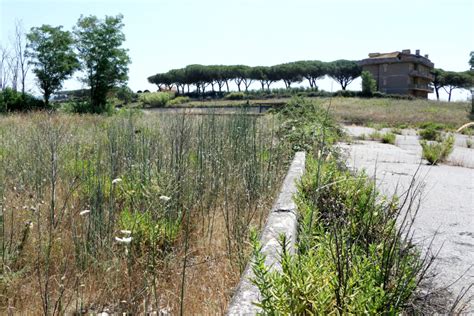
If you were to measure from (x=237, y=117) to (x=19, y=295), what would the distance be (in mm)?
3819

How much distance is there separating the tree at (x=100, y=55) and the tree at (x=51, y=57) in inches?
47.1

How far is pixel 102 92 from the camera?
1319 inches

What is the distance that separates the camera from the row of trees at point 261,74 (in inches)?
2751

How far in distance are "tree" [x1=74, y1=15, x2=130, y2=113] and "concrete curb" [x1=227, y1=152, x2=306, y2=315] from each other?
3304 cm

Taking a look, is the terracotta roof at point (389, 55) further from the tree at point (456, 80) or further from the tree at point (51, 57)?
the tree at point (51, 57)

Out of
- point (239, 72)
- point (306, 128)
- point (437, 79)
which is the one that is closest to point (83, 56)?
point (306, 128)

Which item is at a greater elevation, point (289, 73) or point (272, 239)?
point (289, 73)

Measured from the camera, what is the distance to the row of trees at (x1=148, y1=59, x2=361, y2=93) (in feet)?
229

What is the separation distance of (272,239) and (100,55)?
35214mm

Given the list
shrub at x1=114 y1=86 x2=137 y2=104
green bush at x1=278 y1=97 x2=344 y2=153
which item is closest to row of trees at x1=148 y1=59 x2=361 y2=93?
shrub at x1=114 y1=86 x2=137 y2=104

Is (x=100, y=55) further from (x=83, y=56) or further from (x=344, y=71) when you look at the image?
(x=344, y=71)

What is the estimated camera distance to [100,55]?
3325 cm

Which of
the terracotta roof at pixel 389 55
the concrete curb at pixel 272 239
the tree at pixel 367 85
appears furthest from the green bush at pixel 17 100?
the terracotta roof at pixel 389 55

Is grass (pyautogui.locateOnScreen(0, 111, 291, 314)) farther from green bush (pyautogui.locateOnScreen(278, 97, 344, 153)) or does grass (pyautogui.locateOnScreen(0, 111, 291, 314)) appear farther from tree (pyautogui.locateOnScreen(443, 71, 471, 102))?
tree (pyautogui.locateOnScreen(443, 71, 471, 102))
